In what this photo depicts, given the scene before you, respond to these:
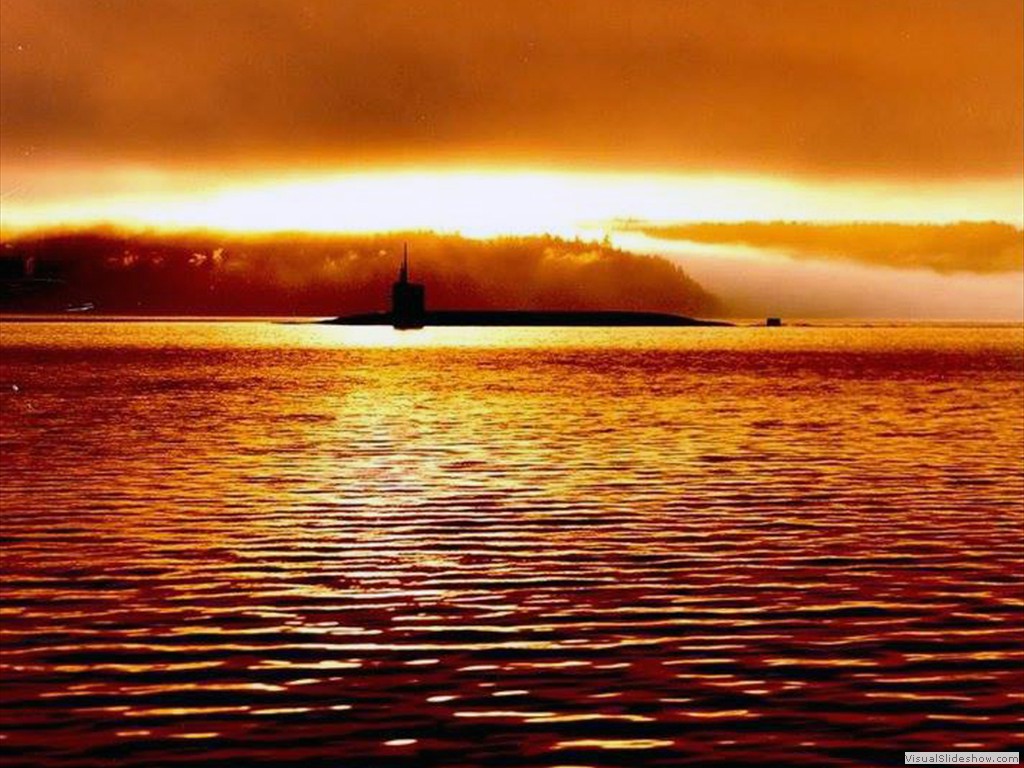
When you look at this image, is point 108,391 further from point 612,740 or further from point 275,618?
point 612,740

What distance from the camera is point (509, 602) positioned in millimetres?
31484

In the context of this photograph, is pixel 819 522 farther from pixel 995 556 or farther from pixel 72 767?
pixel 72 767

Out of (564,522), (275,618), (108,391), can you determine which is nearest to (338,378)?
(108,391)

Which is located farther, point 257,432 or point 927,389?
point 927,389

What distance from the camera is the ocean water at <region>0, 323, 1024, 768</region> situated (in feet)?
72.4

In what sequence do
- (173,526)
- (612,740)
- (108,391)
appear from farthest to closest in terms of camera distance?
(108,391)
(173,526)
(612,740)

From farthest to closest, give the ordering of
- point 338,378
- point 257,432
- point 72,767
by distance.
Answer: point 338,378
point 257,432
point 72,767

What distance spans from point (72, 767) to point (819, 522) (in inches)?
1090

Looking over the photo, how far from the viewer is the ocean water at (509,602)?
22.1 m

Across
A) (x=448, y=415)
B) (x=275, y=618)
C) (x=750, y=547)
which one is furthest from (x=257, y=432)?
(x=275, y=618)

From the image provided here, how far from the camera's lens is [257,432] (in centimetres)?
8038

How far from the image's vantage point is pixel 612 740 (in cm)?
2169

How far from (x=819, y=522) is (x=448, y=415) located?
2107 inches

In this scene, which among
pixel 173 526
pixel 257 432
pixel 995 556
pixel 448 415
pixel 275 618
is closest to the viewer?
pixel 275 618
